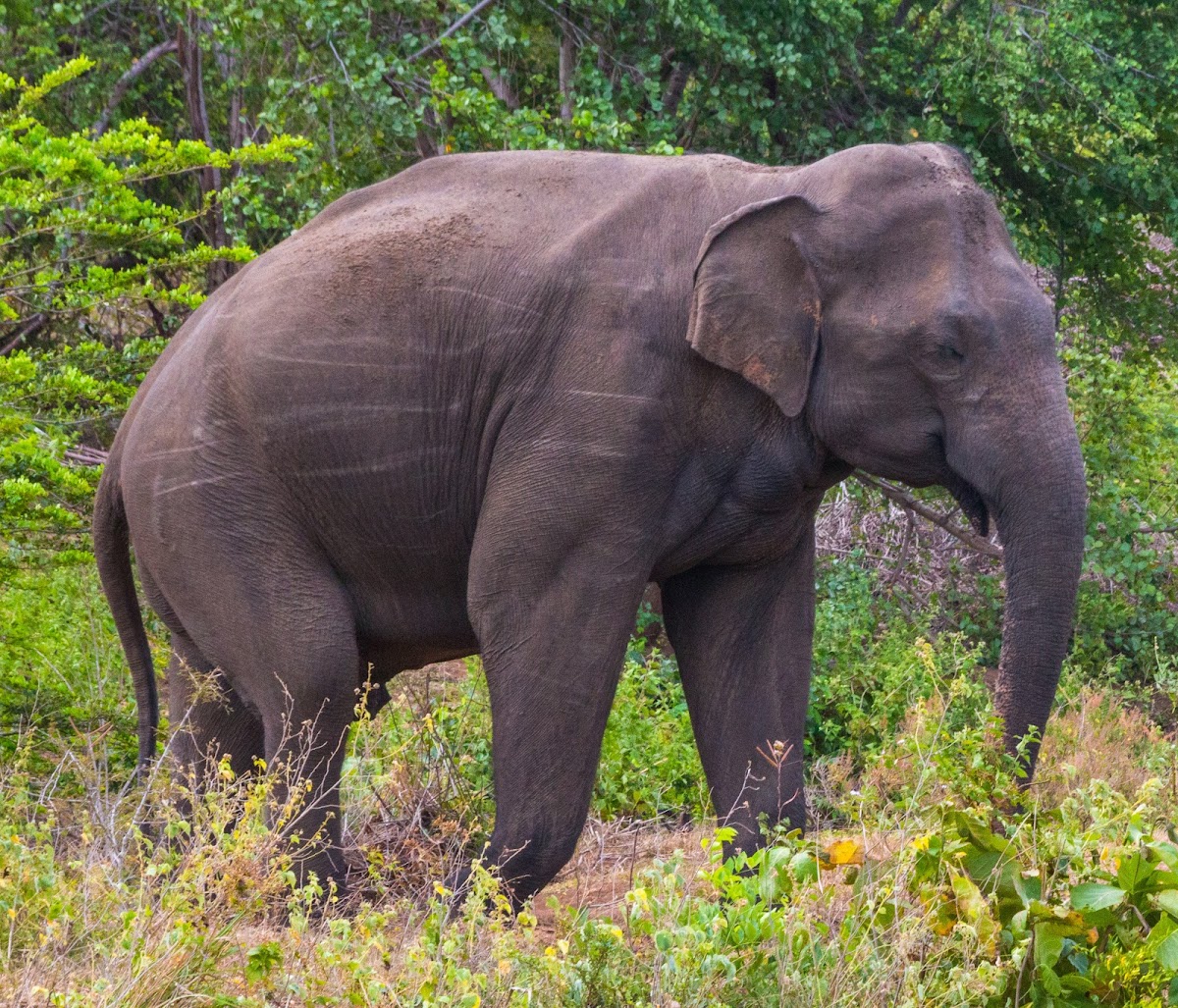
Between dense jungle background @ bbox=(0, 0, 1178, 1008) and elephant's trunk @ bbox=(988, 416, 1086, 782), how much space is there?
0.24 meters

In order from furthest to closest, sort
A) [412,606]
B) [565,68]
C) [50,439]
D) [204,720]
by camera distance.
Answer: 1. [565,68]
2. [50,439]
3. [204,720]
4. [412,606]

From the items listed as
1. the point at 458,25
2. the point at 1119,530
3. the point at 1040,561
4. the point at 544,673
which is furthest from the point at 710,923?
the point at 1119,530

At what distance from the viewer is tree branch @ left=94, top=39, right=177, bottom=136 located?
11.1m

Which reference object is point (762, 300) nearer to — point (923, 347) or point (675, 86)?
point (923, 347)

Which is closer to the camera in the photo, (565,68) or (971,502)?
(971,502)

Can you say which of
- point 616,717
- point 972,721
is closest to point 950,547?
point 616,717

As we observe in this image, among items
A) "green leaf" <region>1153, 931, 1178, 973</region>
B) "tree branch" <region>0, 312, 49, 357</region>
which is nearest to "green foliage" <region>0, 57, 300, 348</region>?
"tree branch" <region>0, 312, 49, 357</region>

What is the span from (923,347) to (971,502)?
1.41 feet

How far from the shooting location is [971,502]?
4.51 meters

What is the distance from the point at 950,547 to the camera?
9836 millimetres

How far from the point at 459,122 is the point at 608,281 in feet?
14.5

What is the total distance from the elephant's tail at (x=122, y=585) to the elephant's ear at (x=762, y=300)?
6.84 ft

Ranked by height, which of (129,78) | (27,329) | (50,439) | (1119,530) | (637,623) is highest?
(129,78)

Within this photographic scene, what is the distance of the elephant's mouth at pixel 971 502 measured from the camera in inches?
177
